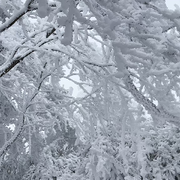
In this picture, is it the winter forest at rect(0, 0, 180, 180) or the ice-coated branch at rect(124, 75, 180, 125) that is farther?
the ice-coated branch at rect(124, 75, 180, 125)

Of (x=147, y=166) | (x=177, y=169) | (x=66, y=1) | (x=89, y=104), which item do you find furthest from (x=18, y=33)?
(x=66, y=1)

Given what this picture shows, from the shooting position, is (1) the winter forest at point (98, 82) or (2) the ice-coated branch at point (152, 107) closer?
(1) the winter forest at point (98, 82)

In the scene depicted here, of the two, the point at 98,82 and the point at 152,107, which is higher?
the point at 98,82

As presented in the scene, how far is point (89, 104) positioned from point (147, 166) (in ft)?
5.62

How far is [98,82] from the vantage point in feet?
13.7

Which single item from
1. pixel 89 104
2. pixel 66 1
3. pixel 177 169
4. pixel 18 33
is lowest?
pixel 177 169

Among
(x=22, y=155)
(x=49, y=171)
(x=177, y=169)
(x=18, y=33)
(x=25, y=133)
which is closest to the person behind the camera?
(x=177, y=169)

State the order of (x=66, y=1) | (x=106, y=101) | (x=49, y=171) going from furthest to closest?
(x=49, y=171)
(x=106, y=101)
(x=66, y=1)

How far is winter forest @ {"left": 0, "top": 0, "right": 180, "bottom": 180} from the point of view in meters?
1.39

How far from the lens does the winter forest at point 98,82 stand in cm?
139

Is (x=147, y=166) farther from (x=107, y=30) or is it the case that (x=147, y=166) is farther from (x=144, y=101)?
(x=107, y=30)

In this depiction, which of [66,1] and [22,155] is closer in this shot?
[66,1]

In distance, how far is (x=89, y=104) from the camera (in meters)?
3.97

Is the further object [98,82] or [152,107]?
[98,82]
